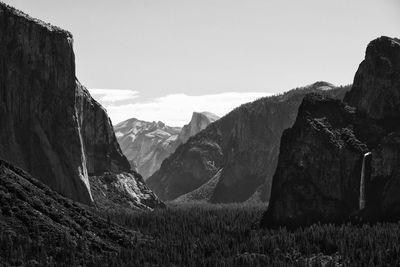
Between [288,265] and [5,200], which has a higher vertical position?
[5,200]

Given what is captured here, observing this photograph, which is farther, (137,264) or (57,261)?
(137,264)

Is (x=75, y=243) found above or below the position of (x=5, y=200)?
below

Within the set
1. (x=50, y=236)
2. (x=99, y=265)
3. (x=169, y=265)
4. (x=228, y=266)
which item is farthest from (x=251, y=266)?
(x=50, y=236)

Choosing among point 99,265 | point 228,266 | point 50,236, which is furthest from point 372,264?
point 50,236

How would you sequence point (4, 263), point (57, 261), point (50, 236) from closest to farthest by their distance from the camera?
1. point (4, 263)
2. point (57, 261)
3. point (50, 236)

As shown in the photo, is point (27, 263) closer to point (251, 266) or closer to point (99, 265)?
point (99, 265)

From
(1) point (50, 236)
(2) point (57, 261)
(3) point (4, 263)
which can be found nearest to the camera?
(3) point (4, 263)

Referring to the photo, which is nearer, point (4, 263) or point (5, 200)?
point (4, 263)

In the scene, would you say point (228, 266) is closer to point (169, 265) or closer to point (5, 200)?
point (169, 265)
